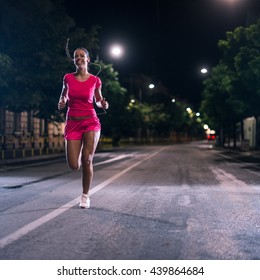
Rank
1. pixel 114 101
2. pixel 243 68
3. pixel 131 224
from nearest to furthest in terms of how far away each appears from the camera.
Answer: pixel 131 224, pixel 243 68, pixel 114 101

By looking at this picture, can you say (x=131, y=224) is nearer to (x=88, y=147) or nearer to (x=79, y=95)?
(x=88, y=147)

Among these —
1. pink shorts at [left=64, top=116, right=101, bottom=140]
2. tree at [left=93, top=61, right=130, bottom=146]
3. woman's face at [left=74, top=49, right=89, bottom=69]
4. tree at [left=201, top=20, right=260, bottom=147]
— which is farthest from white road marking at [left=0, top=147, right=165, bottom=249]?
tree at [left=93, top=61, right=130, bottom=146]

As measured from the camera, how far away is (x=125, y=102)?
56625mm

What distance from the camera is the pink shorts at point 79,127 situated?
22.3 feet

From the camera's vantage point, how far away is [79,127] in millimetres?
6820

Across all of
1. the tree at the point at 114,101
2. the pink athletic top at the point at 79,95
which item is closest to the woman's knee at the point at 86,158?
the pink athletic top at the point at 79,95

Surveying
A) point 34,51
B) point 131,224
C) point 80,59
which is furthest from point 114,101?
point 131,224

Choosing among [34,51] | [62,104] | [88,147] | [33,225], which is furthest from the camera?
[34,51]

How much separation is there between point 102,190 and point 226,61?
27.4 meters

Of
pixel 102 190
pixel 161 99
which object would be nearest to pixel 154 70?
pixel 161 99

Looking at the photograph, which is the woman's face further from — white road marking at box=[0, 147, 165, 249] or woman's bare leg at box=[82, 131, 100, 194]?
white road marking at box=[0, 147, 165, 249]

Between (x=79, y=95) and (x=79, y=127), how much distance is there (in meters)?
0.44

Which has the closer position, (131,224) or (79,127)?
(131,224)
